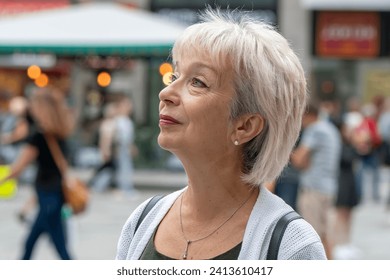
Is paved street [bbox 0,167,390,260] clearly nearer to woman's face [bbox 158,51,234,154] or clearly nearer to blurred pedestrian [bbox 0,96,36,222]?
blurred pedestrian [bbox 0,96,36,222]

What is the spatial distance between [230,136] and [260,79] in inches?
7.2

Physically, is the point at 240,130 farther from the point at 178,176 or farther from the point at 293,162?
the point at 178,176

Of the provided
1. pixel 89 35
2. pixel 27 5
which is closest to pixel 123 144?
pixel 89 35

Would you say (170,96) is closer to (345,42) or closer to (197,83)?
(197,83)

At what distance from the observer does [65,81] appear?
24.7m

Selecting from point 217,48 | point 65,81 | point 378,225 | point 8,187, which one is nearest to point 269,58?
point 217,48

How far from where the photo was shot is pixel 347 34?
24.2 metres

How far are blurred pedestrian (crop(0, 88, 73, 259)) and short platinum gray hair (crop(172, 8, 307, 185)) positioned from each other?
17.2 ft

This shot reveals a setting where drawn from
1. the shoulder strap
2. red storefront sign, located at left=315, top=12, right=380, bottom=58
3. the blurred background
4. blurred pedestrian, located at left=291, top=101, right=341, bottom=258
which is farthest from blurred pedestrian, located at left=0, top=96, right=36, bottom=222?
the shoulder strap

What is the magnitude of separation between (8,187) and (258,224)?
43.0 feet

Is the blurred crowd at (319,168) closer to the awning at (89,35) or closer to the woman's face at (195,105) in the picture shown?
the awning at (89,35)

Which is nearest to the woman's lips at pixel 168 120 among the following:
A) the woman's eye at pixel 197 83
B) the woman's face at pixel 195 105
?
the woman's face at pixel 195 105

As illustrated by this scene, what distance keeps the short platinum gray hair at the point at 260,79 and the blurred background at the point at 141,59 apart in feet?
43.4

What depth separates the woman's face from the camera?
2.29 m
